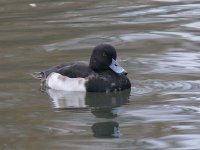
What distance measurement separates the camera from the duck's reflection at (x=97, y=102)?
10.3 meters

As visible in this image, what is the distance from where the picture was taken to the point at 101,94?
476 inches

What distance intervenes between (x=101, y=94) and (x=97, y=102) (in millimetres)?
466

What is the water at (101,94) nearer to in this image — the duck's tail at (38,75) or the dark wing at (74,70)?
the duck's tail at (38,75)

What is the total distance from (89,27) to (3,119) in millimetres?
6271

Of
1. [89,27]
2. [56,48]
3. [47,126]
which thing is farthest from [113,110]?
[89,27]

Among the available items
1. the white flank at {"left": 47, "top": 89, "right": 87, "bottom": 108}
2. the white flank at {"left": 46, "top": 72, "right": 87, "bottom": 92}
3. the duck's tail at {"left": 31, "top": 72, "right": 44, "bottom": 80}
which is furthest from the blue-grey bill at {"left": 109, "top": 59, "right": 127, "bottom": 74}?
the duck's tail at {"left": 31, "top": 72, "right": 44, "bottom": 80}

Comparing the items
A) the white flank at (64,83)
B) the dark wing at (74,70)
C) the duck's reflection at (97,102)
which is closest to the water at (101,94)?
the duck's reflection at (97,102)

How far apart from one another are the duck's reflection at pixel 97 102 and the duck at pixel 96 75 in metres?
0.09

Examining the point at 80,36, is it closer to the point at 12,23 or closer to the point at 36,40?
the point at 36,40

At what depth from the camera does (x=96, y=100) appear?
38.5ft

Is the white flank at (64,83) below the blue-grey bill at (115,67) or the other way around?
below

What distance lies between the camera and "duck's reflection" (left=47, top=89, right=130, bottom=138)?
10289 millimetres

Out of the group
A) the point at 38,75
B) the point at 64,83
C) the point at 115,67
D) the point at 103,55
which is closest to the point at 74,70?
the point at 64,83

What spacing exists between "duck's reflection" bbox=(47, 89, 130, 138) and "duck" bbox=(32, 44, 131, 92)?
0.31 ft
